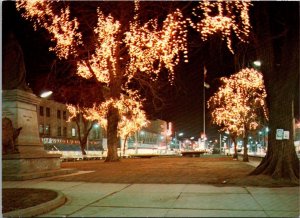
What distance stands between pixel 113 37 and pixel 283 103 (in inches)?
532

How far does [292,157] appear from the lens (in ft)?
50.1

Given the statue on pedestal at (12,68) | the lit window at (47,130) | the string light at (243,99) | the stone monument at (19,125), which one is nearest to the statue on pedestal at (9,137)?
the stone monument at (19,125)

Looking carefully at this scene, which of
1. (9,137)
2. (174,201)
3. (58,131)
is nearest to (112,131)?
(9,137)

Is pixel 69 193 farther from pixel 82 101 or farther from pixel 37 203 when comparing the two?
pixel 82 101

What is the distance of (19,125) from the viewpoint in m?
17.7

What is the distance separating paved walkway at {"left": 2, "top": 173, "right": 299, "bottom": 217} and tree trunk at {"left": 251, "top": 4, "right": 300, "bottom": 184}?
6.36 feet

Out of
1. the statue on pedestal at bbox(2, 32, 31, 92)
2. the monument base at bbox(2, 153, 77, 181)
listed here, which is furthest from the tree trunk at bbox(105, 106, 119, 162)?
the statue on pedestal at bbox(2, 32, 31, 92)

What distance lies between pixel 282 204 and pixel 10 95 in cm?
1170

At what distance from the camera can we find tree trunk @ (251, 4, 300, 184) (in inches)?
592

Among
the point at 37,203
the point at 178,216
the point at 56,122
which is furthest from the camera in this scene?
the point at 56,122

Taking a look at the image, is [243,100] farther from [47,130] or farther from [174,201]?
[47,130]

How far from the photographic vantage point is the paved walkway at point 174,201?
374 inches

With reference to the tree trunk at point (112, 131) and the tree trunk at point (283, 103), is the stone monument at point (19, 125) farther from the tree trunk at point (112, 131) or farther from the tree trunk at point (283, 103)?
the tree trunk at point (112, 131)

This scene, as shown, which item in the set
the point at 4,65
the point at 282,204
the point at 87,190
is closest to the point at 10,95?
the point at 4,65
